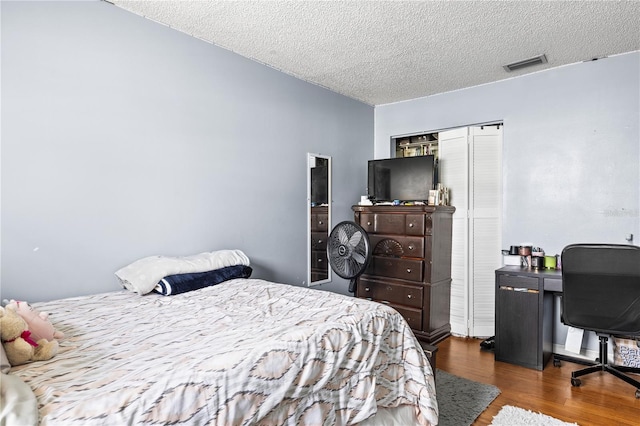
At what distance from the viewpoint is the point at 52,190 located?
207 centimetres

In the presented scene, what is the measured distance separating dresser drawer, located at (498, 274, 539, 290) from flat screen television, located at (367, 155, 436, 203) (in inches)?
43.1

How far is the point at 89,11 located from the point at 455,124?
137 inches

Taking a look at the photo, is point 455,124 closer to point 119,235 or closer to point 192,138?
point 192,138

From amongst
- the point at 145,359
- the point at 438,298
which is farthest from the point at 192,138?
the point at 438,298

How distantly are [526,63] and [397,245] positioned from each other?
2071mm

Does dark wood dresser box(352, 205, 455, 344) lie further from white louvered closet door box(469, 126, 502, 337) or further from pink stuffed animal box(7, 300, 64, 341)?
pink stuffed animal box(7, 300, 64, 341)

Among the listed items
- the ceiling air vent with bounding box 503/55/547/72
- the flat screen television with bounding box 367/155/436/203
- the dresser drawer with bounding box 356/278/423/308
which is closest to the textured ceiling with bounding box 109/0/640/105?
the ceiling air vent with bounding box 503/55/547/72

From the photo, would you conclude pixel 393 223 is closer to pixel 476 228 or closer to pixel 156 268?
pixel 476 228

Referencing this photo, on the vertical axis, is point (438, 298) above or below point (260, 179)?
below

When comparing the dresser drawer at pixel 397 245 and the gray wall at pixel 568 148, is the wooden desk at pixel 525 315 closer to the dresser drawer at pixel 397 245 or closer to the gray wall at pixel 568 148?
the gray wall at pixel 568 148

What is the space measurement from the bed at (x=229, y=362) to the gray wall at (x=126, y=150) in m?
0.37

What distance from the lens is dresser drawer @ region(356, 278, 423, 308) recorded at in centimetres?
364

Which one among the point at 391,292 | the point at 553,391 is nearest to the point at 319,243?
the point at 391,292

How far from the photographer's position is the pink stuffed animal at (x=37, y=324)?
136 cm
